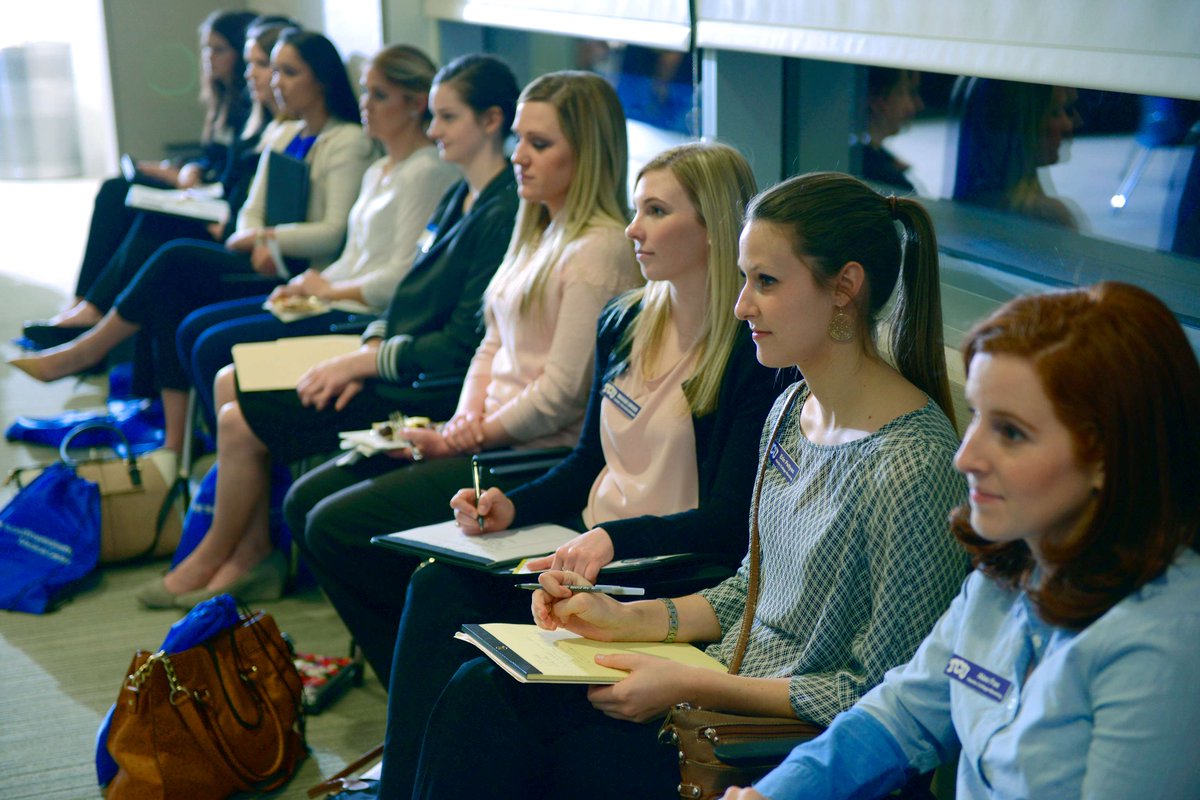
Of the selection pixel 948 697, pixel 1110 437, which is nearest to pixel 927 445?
pixel 948 697

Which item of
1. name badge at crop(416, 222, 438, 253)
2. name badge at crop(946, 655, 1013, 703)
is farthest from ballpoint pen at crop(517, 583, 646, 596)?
name badge at crop(416, 222, 438, 253)

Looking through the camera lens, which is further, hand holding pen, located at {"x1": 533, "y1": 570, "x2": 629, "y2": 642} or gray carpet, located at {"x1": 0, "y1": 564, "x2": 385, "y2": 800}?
gray carpet, located at {"x1": 0, "y1": 564, "x2": 385, "y2": 800}

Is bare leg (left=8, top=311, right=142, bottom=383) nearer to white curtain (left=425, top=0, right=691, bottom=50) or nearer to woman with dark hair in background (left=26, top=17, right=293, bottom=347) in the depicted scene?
woman with dark hair in background (left=26, top=17, right=293, bottom=347)

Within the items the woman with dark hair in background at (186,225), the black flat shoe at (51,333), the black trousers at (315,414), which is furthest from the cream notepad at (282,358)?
the black flat shoe at (51,333)

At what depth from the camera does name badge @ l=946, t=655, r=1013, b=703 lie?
129 cm

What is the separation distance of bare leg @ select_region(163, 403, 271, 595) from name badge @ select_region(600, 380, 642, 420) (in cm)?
141

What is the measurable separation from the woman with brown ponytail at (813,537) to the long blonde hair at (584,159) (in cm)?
104

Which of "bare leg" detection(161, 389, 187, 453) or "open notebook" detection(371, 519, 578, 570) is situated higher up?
"open notebook" detection(371, 519, 578, 570)

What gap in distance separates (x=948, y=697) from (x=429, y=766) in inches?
32.3

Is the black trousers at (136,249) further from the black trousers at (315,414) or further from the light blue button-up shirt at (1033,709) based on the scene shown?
the light blue button-up shirt at (1033,709)

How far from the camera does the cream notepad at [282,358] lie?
11.2ft

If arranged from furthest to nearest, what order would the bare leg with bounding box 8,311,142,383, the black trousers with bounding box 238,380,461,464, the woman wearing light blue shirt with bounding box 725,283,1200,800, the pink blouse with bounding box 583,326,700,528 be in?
the bare leg with bounding box 8,311,142,383, the black trousers with bounding box 238,380,461,464, the pink blouse with bounding box 583,326,700,528, the woman wearing light blue shirt with bounding box 725,283,1200,800

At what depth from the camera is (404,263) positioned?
4.04 metres

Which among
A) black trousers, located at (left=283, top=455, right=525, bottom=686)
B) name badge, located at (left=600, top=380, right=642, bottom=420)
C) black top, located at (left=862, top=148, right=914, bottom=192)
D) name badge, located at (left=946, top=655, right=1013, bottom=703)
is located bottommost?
black trousers, located at (left=283, top=455, right=525, bottom=686)
